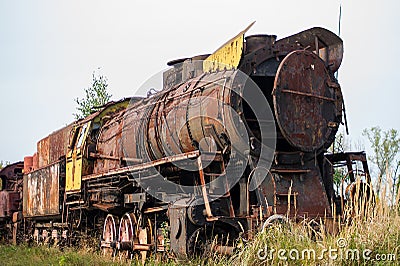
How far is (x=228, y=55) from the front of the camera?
878 cm

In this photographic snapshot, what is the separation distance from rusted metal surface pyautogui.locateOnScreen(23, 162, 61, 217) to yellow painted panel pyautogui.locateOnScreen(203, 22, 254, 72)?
7279 millimetres

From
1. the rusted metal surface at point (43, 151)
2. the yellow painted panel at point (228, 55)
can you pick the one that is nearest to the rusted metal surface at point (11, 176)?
the rusted metal surface at point (43, 151)

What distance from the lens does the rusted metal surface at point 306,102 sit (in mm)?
8547

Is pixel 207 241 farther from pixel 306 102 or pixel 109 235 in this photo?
pixel 109 235

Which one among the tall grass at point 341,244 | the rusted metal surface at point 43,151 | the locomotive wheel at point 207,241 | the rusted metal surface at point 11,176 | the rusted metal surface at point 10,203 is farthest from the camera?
the rusted metal surface at point 11,176

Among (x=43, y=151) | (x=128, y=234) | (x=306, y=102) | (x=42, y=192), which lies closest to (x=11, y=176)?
(x=43, y=151)

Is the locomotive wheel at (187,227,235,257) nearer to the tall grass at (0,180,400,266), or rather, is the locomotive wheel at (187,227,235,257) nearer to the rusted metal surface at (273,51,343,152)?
the tall grass at (0,180,400,266)

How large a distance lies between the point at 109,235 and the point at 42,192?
490cm

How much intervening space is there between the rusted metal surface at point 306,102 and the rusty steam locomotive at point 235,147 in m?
0.02

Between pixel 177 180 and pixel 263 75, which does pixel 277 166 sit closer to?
pixel 263 75

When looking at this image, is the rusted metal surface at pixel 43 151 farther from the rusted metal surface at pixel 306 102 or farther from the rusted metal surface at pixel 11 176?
the rusted metal surface at pixel 306 102

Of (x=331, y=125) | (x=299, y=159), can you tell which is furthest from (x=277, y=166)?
(x=331, y=125)

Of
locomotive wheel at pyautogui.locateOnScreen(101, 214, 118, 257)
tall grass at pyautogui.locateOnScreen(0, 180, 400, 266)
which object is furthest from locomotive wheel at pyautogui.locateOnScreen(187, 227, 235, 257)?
locomotive wheel at pyautogui.locateOnScreen(101, 214, 118, 257)

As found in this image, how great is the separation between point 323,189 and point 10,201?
15751 mm
